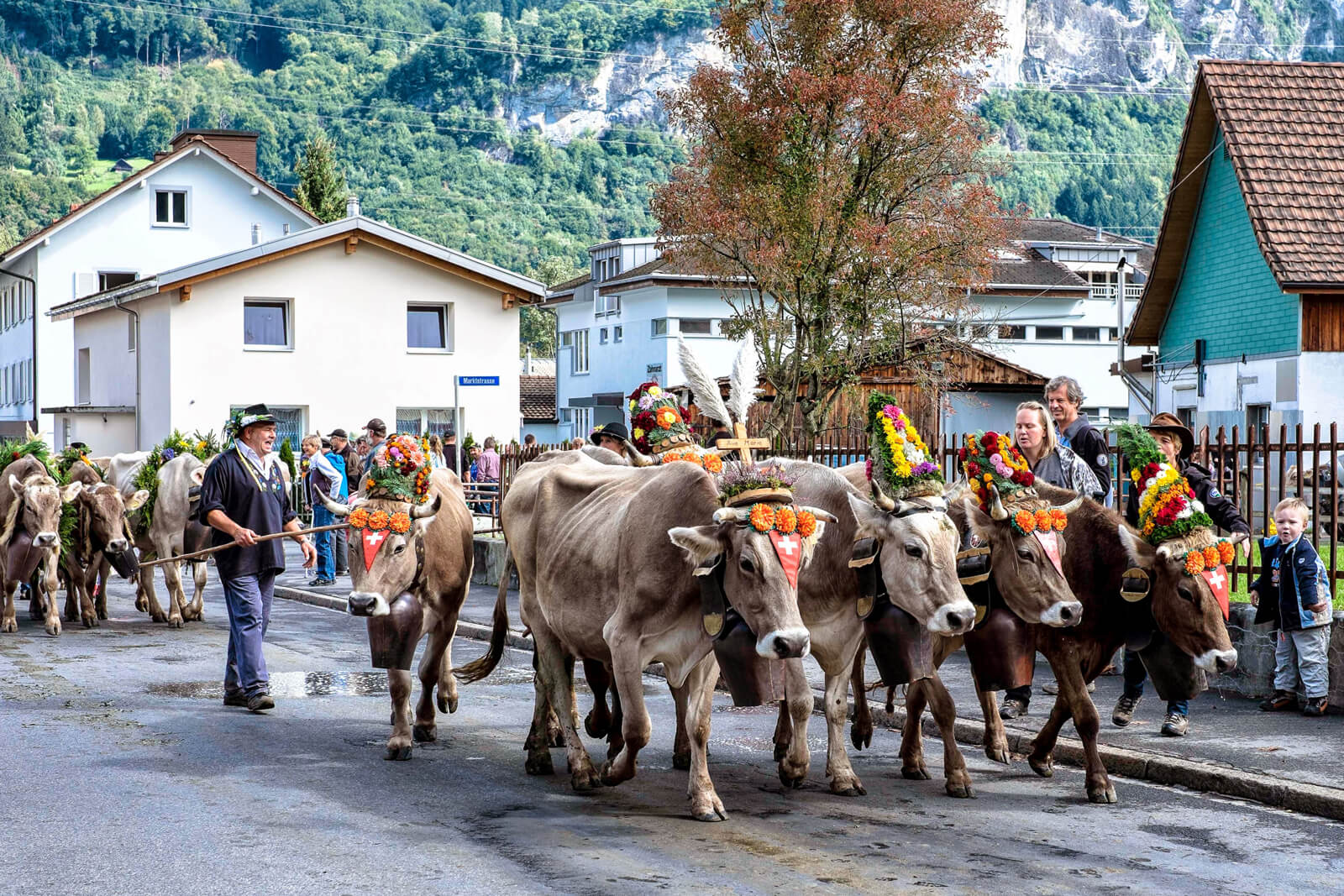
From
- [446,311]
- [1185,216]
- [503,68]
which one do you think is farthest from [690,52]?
[1185,216]

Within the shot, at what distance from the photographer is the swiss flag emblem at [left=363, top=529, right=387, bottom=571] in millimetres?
9797

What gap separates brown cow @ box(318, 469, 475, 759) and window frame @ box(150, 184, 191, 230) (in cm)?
4893

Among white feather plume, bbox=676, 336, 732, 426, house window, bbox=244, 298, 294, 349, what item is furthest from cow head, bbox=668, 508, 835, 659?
house window, bbox=244, 298, 294, 349

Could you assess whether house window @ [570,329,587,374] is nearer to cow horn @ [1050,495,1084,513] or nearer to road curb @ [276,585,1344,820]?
road curb @ [276,585,1344,820]

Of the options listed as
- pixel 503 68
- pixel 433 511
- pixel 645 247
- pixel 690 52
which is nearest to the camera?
pixel 433 511

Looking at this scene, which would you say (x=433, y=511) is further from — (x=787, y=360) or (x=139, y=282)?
(x=139, y=282)

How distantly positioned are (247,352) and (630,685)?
32999mm

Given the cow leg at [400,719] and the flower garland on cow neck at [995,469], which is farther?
the cow leg at [400,719]

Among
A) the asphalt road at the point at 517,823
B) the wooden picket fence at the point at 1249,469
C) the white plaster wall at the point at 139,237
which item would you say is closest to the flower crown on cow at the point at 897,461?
the asphalt road at the point at 517,823

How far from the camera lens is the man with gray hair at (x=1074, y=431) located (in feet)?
35.9

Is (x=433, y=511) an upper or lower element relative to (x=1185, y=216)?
lower

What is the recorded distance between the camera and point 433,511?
33.2 ft

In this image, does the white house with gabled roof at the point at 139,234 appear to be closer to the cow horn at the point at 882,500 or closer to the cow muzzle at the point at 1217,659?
the cow horn at the point at 882,500

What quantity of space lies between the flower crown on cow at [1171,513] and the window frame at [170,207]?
51822 millimetres
